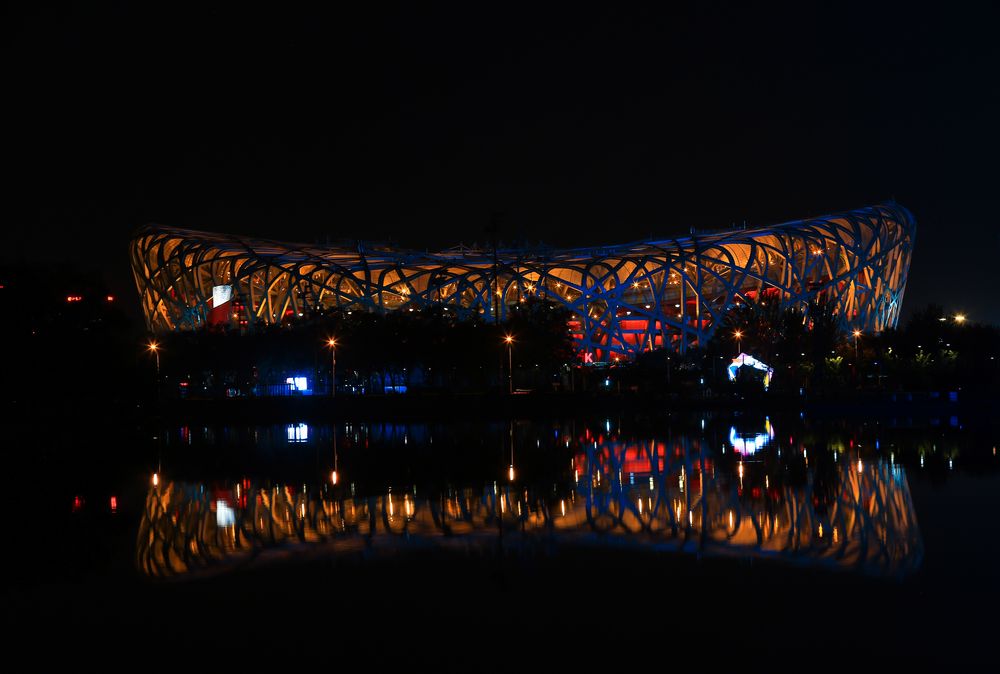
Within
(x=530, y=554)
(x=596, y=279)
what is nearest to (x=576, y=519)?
(x=530, y=554)

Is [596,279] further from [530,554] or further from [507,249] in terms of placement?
[530,554]

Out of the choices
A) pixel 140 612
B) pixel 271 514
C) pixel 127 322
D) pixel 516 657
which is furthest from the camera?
pixel 127 322

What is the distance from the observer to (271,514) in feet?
55.4

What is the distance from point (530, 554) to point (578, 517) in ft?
9.64

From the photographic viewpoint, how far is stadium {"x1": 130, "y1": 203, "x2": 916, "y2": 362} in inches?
3583

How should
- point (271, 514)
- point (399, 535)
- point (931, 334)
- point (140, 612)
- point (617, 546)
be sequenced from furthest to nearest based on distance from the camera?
1. point (931, 334)
2. point (271, 514)
3. point (399, 535)
4. point (617, 546)
5. point (140, 612)

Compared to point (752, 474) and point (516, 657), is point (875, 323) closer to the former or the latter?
point (752, 474)

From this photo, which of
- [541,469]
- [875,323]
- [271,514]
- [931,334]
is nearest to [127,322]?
[541,469]

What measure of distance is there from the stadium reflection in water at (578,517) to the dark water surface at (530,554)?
64mm

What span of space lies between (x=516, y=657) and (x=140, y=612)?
3.90 meters

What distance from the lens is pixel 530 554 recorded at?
13.0 m

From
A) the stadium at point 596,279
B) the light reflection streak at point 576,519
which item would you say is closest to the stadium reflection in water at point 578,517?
the light reflection streak at point 576,519

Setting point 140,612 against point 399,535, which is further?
point 399,535

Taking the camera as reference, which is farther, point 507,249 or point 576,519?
point 507,249
